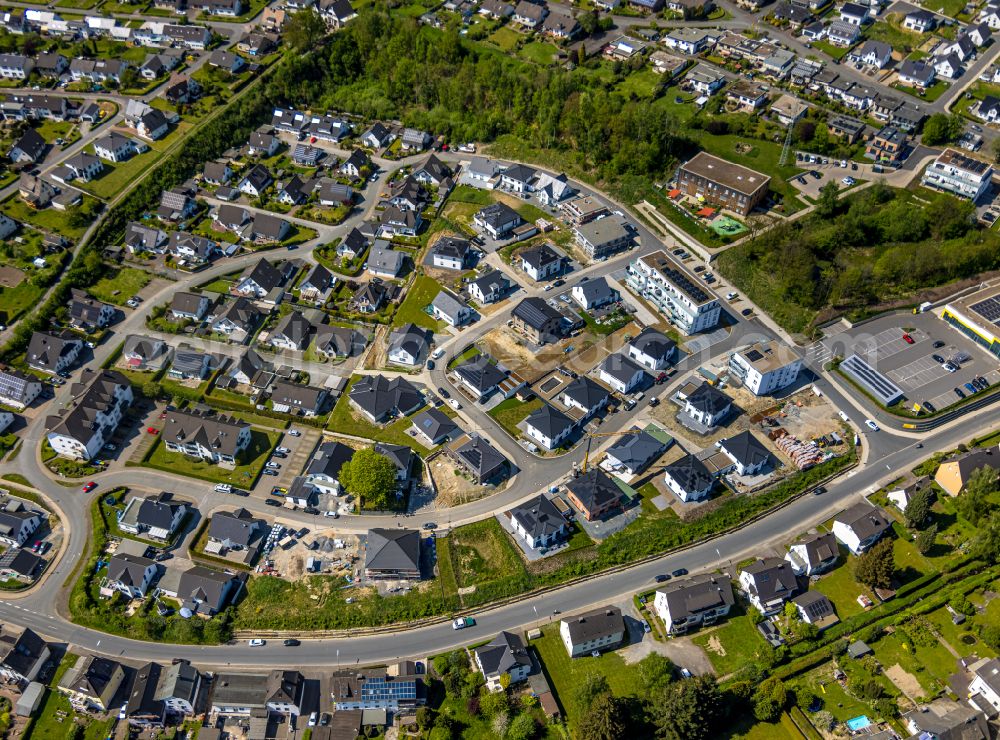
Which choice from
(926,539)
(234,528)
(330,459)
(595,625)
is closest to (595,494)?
(595,625)

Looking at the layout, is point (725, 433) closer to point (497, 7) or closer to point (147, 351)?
point (147, 351)

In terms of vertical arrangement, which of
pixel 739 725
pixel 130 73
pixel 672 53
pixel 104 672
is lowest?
pixel 104 672

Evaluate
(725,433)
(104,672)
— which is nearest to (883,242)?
(725,433)

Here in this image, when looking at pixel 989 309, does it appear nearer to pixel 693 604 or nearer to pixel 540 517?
pixel 693 604

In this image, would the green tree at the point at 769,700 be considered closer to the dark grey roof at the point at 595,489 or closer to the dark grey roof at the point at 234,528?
the dark grey roof at the point at 595,489

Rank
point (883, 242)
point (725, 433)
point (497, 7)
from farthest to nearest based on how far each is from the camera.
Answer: point (497, 7), point (883, 242), point (725, 433)

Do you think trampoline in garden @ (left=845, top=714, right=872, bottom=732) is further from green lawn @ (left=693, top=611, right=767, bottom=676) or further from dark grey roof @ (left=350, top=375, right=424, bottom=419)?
dark grey roof @ (left=350, top=375, right=424, bottom=419)

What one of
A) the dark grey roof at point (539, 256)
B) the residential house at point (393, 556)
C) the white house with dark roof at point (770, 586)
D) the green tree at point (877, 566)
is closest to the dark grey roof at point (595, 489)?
the white house with dark roof at point (770, 586)
